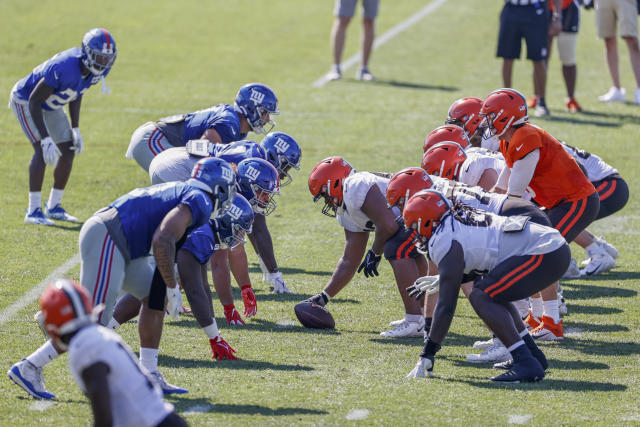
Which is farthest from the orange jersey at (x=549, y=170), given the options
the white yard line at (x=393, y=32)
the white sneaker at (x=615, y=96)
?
the white yard line at (x=393, y=32)

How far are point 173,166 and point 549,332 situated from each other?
313cm

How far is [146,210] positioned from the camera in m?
5.79

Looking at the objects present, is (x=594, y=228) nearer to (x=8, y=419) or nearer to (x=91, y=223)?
(x=91, y=223)

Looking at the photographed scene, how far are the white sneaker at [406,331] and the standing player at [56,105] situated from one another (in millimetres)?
4161

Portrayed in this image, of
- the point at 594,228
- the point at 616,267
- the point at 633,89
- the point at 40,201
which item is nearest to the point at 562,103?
the point at 633,89

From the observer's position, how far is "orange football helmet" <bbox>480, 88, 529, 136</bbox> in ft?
23.4

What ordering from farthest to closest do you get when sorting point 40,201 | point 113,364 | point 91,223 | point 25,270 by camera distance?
point 40,201
point 25,270
point 91,223
point 113,364

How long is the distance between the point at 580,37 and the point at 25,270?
14.2m

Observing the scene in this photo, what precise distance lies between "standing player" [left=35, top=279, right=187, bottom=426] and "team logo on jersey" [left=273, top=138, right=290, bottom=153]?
12.5 ft

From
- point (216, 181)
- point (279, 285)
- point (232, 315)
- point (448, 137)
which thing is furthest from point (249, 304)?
point (448, 137)

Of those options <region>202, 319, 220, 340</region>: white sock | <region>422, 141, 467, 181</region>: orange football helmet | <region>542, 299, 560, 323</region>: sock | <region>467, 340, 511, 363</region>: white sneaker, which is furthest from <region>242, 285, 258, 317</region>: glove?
<region>542, 299, 560, 323</region>: sock

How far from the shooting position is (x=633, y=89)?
16141mm

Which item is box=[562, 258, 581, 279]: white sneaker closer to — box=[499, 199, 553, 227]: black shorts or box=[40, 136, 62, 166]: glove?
Answer: box=[499, 199, 553, 227]: black shorts

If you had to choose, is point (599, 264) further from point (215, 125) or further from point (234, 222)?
point (234, 222)
